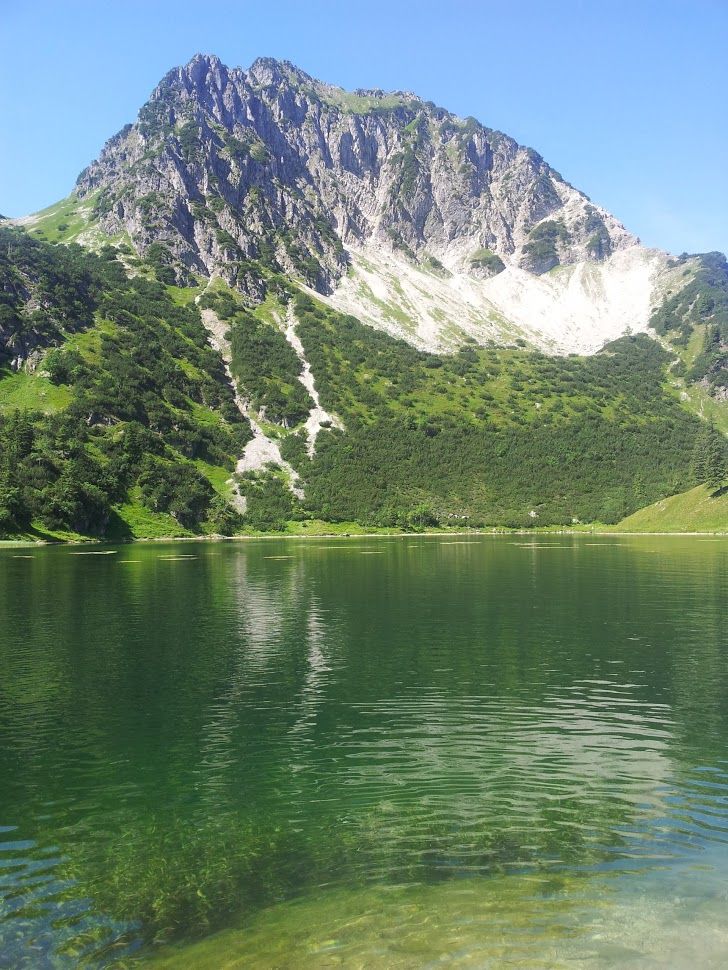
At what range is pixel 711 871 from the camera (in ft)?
50.7

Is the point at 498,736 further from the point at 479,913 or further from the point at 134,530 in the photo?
the point at 134,530

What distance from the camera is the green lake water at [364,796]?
13289 millimetres

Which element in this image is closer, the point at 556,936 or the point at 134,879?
the point at 556,936

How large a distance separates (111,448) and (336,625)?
167 m

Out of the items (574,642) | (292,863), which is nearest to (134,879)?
(292,863)

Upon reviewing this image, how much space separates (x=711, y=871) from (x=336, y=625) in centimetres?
3575

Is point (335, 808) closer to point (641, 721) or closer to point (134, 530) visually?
point (641, 721)

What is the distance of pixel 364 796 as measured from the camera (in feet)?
65.7

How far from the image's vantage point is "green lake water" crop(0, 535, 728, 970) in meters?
13.3

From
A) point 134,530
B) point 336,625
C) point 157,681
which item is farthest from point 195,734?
point 134,530

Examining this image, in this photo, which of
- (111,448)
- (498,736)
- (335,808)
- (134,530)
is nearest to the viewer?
(335,808)

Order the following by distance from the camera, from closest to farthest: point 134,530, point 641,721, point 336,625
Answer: point 641,721, point 336,625, point 134,530

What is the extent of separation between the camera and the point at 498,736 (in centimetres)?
2542

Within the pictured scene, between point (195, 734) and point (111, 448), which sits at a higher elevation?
point (111, 448)
